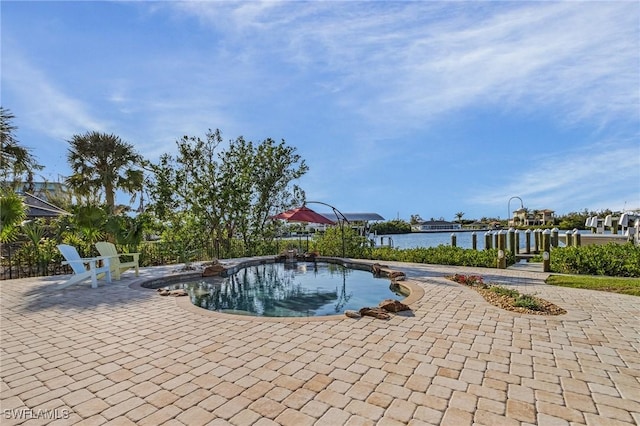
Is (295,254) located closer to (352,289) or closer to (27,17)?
(352,289)

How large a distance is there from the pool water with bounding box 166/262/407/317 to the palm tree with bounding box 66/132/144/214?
921cm

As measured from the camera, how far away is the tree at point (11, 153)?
10655mm

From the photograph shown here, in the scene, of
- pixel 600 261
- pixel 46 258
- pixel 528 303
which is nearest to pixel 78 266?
pixel 46 258

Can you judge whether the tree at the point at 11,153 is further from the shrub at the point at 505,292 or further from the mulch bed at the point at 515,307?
the shrub at the point at 505,292

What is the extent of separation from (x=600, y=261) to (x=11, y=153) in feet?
57.4

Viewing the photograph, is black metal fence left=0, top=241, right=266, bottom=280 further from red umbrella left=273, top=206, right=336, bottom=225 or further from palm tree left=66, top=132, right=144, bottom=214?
palm tree left=66, top=132, right=144, bottom=214

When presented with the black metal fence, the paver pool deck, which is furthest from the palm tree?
the paver pool deck

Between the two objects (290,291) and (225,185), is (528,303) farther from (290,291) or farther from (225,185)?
(225,185)

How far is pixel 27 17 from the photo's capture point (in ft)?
18.3

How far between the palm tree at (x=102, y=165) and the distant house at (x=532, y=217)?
131 ft

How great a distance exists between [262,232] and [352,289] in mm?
7387

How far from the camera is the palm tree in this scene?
15.1 meters

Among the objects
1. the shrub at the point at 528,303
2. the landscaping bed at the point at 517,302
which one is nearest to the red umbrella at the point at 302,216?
the landscaping bed at the point at 517,302

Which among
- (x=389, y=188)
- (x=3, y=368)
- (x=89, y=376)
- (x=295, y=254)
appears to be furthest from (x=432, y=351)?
(x=389, y=188)
